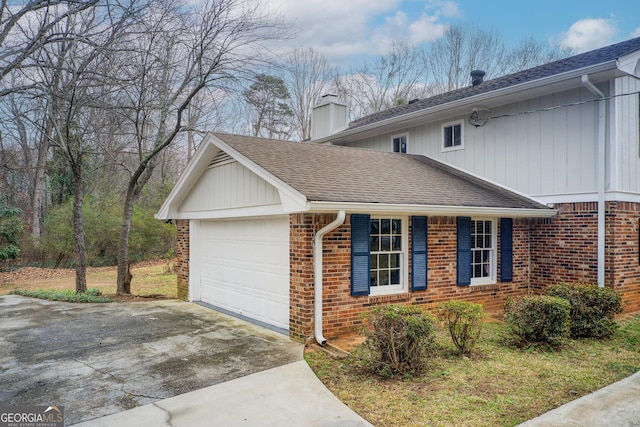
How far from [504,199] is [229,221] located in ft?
19.3

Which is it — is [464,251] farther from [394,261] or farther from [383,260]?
[383,260]

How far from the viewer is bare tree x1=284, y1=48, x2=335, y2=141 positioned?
25.5 meters

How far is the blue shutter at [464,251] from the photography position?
27.6ft

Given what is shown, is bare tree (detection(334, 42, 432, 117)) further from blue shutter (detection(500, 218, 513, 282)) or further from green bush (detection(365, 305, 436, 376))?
green bush (detection(365, 305, 436, 376))

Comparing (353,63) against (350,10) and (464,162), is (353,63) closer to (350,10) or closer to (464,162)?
(350,10)

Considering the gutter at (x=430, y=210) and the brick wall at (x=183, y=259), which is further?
the brick wall at (x=183, y=259)

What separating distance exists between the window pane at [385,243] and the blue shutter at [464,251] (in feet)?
5.50

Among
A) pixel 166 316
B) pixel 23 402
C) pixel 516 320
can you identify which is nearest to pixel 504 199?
pixel 516 320

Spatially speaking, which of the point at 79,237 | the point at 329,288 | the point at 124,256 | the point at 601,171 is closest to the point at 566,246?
the point at 601,171

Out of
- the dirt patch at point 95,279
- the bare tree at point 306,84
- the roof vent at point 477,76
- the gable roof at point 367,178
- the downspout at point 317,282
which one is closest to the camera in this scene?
the downspout at point 317,282

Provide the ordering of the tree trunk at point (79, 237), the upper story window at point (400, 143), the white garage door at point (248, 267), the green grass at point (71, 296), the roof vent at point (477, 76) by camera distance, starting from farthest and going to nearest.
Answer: the roof vent at point (477, 76) → the upper story window at point (400, 143) → the tree trunk at point (79, 237) → the green grass at point (71, 296) → the white garage door at point (248, 267)

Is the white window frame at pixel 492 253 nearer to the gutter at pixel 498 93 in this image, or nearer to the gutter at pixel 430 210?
the gutter at pixel 430 210

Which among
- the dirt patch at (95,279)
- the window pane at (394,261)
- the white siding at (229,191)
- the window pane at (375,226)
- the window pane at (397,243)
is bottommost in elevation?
the dirt patch at (95,279)

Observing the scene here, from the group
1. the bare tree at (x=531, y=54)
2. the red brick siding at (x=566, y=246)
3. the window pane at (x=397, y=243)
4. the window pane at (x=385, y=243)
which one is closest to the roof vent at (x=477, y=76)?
the red brick siding at (x=566, y=246)
